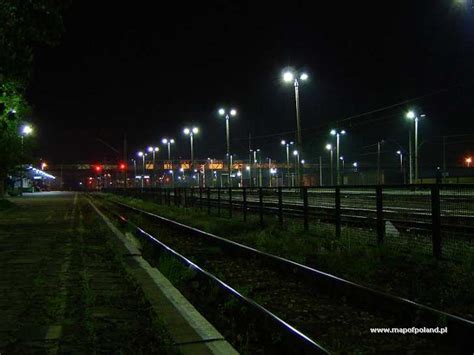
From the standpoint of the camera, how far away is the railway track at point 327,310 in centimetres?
620

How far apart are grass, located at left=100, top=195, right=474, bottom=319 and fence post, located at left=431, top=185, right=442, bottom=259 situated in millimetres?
206

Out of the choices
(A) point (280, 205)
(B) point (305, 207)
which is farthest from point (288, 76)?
(B) point (305, 207)

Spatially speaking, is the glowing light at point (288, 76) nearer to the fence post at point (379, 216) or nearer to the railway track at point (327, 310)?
the fence post at point (379, 216)

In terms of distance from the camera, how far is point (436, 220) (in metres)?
10.9

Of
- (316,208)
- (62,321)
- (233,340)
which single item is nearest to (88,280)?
(62,321)

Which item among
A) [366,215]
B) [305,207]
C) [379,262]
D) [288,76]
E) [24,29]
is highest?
[288,76]

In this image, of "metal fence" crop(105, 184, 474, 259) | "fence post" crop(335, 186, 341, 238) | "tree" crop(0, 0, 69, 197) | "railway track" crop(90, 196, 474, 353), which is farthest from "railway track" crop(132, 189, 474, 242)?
"tree" crop(0, 0, 69, 197)

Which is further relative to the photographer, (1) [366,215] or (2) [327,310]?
(1) [366,215]

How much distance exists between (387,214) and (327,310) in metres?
5.87

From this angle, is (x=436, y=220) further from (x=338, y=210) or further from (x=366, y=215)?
(x=338, y=210)

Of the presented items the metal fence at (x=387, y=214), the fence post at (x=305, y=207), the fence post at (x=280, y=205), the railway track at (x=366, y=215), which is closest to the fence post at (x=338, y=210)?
the metal fence at (x=387, y=214)

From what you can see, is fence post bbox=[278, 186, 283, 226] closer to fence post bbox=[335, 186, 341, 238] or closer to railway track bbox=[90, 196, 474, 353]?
fence post bbox=[335, 186, 341, 238]

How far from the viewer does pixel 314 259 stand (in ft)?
41.4

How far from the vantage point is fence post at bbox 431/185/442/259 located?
10852 millimetres
